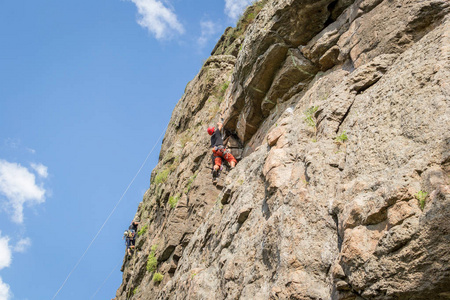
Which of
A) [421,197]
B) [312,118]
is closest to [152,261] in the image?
[312,118]

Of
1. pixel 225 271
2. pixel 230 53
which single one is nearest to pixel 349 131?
pixel 225 271

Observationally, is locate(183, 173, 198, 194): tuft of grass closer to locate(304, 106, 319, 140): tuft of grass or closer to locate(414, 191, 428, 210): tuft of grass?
locate(304, 106, 319, 140): tuft of grass

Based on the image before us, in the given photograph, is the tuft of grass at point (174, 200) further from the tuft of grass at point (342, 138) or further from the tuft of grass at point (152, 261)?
the tuft of grass at point (342, 138)

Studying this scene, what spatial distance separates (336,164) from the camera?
6121 mm

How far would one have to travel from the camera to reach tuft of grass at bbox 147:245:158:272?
14.9 metres

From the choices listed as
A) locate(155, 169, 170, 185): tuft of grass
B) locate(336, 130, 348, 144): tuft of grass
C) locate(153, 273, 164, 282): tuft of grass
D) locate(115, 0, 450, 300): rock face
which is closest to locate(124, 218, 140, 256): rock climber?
locate(155, 169, 170, 185): tuft of grass

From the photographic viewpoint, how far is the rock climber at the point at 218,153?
13.0 m

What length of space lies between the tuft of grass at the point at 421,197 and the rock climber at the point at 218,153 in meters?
8.76

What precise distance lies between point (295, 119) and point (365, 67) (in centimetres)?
180

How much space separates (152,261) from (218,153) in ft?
16.5

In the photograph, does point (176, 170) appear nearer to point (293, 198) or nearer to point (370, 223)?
point (293, 198)

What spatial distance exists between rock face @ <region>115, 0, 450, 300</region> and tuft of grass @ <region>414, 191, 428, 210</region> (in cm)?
1

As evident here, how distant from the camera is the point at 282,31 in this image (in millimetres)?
10336

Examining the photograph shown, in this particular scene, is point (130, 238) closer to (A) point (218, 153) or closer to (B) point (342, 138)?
(A) point (218, 153)
